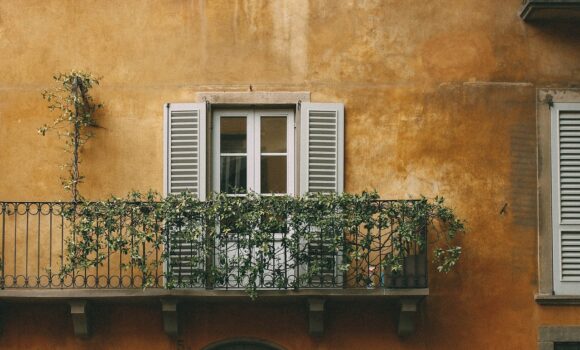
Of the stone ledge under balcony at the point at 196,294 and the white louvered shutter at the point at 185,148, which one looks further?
the white louvered shutter at the point at 185,148

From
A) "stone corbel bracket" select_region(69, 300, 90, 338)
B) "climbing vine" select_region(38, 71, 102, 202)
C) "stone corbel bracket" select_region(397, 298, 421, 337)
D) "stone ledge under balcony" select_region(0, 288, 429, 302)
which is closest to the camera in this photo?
"stone ledge under balcony" select_region(0, 288, 429, 302)

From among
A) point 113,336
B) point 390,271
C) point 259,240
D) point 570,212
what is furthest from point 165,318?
point 570,212

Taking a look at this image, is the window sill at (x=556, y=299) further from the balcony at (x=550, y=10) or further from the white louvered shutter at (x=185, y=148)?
the white louvered shutter at (x=185, y=148)

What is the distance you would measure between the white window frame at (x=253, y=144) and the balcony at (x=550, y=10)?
2.91 metres

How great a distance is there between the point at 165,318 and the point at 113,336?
2.16ft

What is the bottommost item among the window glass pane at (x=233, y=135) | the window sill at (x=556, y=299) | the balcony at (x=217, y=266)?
the window sill at (x=556, y=299)

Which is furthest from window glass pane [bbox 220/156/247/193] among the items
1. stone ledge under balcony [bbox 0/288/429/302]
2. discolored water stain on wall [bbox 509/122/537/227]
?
discolored water stain on wall [bbox 509/122/537/227]

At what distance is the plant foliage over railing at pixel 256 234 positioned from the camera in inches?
498

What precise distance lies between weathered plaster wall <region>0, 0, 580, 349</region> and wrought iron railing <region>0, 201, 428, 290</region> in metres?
0.34

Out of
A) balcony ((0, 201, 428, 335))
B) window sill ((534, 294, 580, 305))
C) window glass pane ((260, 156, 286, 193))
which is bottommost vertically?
window sill ((534, 294, 580, 305))

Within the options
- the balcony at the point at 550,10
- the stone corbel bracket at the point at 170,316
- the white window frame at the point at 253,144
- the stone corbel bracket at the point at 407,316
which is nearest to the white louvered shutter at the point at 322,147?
the white window frame at the point at 253,144

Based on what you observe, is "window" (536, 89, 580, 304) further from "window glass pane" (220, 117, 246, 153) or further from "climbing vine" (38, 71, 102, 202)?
"climbing vine" (38, 71, 102, 202)

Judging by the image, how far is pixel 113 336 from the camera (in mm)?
13305

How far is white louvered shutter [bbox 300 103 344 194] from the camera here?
44.0 feet
